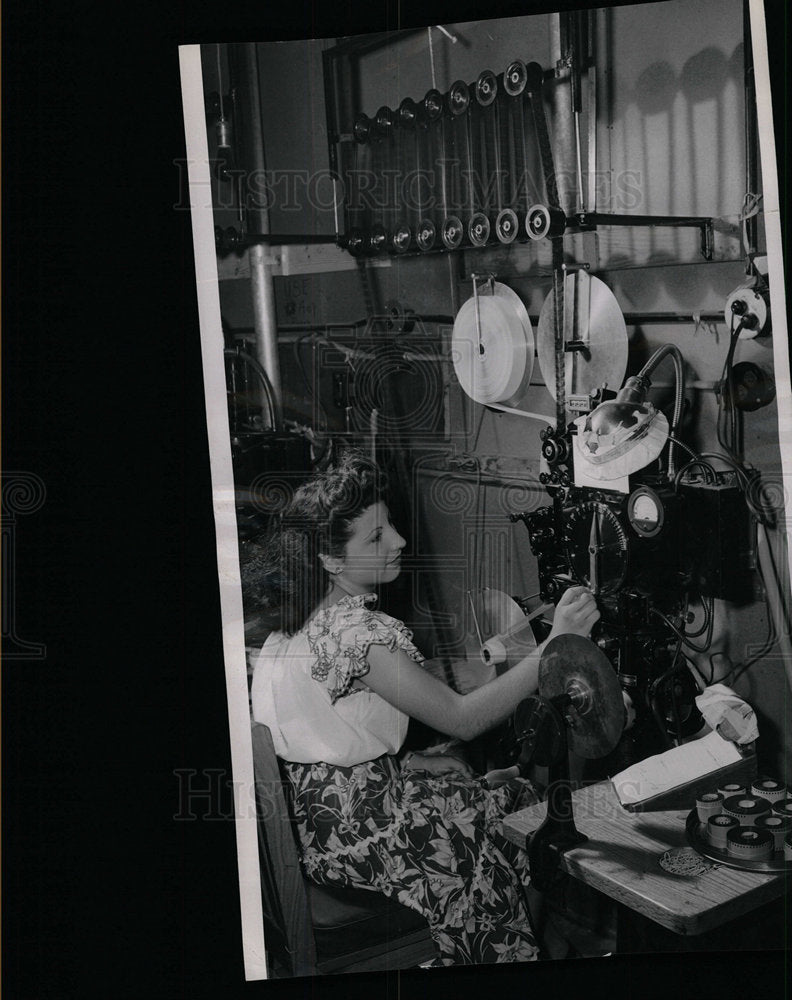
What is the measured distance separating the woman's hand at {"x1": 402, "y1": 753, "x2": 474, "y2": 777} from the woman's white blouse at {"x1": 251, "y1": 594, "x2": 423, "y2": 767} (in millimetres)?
42

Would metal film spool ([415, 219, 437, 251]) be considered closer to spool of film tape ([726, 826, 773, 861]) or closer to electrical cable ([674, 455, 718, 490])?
electrical cable ([674, 455, 718, 490])

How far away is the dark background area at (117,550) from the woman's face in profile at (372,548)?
1.01 feet

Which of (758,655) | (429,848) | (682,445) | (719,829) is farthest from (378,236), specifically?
(719,829)

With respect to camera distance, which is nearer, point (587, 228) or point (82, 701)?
point (587, 228)

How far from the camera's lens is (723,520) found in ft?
6.89

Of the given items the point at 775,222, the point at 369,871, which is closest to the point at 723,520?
the point at 775,222

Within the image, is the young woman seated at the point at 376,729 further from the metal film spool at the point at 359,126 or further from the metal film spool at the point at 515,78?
the metal film spool at the point at 515,78

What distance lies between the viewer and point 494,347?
7.07 feet

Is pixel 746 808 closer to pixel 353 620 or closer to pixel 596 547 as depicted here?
pixel 596 547

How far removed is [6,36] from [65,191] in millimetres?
332

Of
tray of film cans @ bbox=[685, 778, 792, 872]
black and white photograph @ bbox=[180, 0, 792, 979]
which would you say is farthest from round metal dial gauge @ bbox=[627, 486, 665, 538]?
tray of film cans @ bbox=[685, 778, 792, 872]

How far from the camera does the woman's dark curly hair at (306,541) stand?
7.12 feet

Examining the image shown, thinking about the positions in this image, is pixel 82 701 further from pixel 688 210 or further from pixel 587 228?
pixel 688 210

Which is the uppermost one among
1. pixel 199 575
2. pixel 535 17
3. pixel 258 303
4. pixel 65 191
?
pixel 535 17
